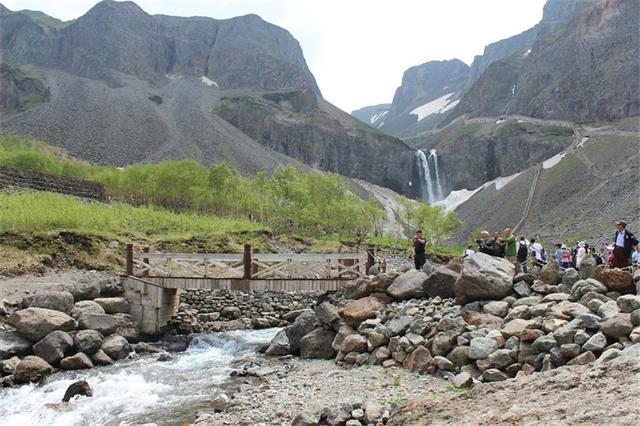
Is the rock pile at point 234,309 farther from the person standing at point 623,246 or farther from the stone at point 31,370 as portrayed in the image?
the person standing at point 623,246

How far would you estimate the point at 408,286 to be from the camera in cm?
1873

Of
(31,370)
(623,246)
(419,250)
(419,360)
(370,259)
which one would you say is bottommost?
(31,370)

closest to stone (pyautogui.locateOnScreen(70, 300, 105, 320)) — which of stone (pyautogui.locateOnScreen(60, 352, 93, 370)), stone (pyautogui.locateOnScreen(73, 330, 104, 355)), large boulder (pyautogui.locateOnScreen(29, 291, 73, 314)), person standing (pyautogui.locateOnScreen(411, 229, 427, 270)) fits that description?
large boulder (pyautogui.locateOnScreen(29, 291, 73, 314))

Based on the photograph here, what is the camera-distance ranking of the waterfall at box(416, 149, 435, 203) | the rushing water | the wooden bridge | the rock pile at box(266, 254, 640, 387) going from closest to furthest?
the rock pile at box(266, 254, 640, 387)
the rushing water
the wooden bridge
the waterfall at box(416, 149, 435, 203)

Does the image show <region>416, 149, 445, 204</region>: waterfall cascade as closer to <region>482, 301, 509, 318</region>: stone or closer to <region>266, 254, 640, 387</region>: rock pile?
<region>266, 254, 640, 387</region>: rock pile

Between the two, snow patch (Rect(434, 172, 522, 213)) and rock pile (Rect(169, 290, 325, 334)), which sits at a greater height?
snow patch (Rect(434, 172, 522, 213))

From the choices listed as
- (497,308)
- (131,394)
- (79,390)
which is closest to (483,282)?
(497,308)

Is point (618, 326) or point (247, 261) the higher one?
point (618, 326)

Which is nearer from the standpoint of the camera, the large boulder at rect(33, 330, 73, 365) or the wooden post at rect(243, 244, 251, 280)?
the large boulder at rect(33, 330, 73, 365)

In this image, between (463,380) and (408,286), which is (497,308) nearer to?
(463,380)

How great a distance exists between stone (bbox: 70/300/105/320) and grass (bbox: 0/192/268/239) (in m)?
10.9

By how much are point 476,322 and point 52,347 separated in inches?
554

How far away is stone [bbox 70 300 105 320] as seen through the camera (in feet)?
67.6

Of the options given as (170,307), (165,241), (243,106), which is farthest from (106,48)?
(170,307)
